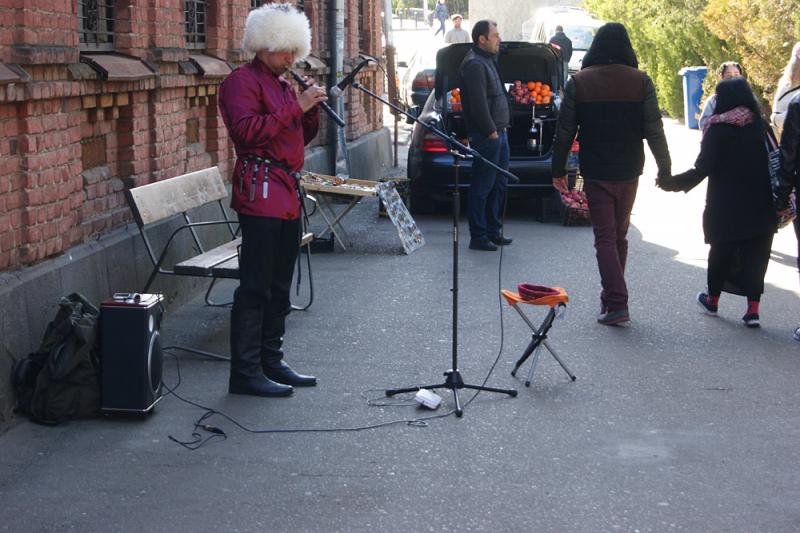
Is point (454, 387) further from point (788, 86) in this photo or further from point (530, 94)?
point (530, 94)

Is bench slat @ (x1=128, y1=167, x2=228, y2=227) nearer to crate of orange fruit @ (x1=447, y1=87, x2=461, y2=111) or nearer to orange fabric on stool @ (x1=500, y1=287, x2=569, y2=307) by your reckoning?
orange fabric on stool @ (x1=500, y1=287, x2=569, y2=307)

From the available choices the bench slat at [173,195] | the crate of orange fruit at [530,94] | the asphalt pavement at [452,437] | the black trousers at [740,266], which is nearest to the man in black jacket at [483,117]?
the asphalt pavement at [452,437]

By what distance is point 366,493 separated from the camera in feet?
17.0

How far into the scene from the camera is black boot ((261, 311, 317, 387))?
6824 mm

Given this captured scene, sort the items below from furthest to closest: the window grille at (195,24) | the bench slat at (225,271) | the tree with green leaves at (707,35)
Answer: the tree with green leaves at (707,35) → the window grille at (195,24) → the bench slat at (225,271)

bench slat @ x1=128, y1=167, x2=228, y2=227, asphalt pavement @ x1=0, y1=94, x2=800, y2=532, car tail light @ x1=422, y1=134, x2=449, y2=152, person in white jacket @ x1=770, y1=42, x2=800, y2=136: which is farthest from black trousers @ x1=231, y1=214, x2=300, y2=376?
car tail light @ x1=422, y1=134, x2=449, y2=152

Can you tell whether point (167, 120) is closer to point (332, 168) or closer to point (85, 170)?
point (85, 170)

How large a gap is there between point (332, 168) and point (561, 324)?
285 inches

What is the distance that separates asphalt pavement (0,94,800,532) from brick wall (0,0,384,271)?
99 centimetres

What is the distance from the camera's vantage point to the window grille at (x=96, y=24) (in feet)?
25.8

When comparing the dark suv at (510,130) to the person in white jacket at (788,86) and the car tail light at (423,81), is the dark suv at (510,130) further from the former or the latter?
the car tail light at (423,81)

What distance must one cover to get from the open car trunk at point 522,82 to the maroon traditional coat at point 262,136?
23.4 ft

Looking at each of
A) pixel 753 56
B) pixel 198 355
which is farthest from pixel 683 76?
pixel 198 355

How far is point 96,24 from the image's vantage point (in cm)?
806
